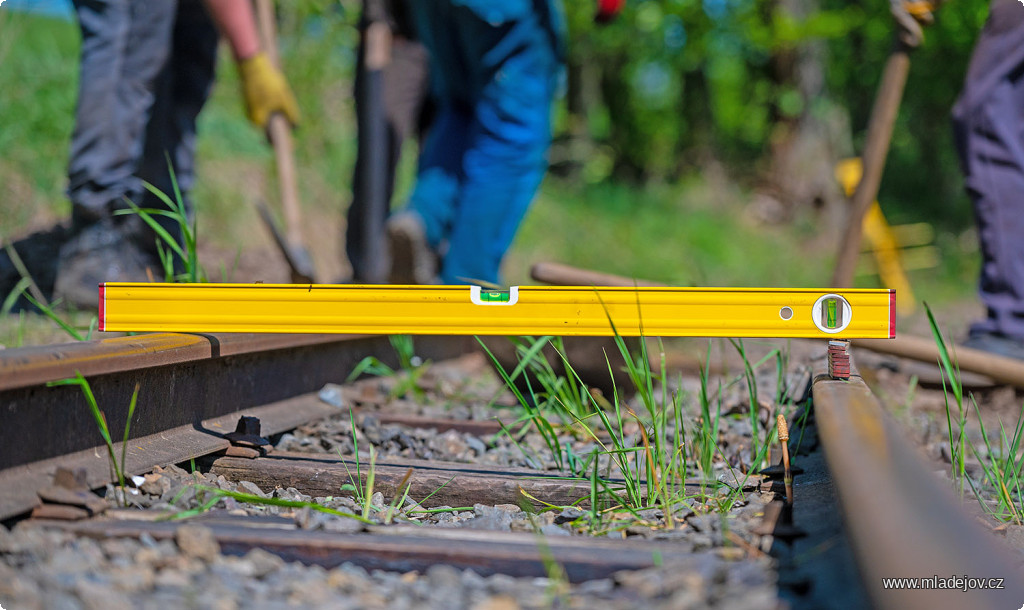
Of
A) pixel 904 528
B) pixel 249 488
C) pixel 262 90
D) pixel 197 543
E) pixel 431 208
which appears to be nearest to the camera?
pixel 904 528

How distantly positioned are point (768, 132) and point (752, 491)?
516 inches

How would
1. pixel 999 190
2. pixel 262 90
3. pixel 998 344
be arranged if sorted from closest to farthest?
pixel 998 344 < pixel 999 190 < pixel 262 90

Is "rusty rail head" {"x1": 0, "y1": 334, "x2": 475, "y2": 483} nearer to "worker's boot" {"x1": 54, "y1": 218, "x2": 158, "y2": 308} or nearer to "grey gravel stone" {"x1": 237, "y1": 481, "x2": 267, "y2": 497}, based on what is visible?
"grey gravel stone" {"x1": 237, "y1": 481, "x2": 267, "y2": 497}

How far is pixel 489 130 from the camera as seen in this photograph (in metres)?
3.82

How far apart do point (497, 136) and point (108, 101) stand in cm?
156

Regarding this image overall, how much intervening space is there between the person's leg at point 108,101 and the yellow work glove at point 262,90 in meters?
0.41

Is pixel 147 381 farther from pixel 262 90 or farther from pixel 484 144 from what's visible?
pixel 484 144

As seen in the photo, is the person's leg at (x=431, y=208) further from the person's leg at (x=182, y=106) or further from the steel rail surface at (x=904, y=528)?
the steel rail surface at (x=904, y=528)

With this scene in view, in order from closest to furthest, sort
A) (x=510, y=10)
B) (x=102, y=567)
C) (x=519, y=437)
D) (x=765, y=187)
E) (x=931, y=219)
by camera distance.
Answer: (x=102, y=567) < (x=519, y=437) < (x=510, y=10) < (x=765, y=187) < (x=931, y=219)

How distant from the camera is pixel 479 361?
3785 mm

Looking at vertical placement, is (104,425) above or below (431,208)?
below

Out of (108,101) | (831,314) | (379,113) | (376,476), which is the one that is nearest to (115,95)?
(108,101)

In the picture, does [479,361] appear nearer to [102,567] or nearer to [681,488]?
[681,488]

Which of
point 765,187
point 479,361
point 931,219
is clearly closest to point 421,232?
point 479,361
